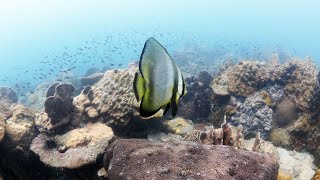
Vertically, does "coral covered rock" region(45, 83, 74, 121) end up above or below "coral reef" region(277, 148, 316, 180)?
above

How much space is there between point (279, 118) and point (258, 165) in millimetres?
5153

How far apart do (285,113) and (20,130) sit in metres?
6.83

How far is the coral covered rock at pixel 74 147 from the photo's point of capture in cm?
538

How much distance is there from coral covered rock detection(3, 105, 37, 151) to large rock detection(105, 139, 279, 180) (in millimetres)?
3165

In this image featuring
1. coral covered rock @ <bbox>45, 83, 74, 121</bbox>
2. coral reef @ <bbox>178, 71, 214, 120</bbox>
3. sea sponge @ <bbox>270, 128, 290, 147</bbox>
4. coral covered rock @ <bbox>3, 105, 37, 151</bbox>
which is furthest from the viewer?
coral reef @ <bbox>178, 71, 214, 120</bbox>

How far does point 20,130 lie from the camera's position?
21.2ft

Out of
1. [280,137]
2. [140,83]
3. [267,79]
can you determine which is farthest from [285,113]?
[140,83]

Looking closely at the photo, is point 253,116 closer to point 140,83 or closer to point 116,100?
point 116,100

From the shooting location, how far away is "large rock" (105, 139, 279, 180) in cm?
348

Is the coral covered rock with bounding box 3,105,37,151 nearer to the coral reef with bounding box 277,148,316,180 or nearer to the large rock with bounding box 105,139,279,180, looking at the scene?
the large rock with bounding box 105,139,279,180

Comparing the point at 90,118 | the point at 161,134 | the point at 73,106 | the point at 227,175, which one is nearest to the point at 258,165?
the point at 227,175

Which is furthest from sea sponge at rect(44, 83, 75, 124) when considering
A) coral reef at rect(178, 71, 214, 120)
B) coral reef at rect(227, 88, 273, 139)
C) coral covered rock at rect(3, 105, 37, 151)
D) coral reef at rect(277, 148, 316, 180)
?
coral reef at rect(277, 148, 316, 180)

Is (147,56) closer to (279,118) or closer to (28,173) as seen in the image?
(28,173)

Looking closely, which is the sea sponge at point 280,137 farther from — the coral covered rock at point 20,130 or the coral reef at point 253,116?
the coral covered rock at point 20,130
